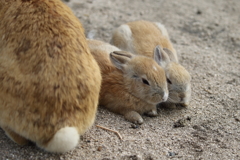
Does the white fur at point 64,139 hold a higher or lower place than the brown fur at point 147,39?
lower

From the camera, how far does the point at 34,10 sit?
4375 mm

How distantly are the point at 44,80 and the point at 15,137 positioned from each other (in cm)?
95

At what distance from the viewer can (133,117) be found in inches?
208

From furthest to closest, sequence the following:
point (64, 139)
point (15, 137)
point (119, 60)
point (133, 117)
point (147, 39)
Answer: point (147, 39)
point (119, 60)
point (133, 117)
point (15, 137)
point (64, 139)

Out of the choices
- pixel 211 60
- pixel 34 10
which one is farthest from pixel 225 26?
pixel 34 10

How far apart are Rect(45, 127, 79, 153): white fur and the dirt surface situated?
349mm

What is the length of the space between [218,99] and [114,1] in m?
4.94

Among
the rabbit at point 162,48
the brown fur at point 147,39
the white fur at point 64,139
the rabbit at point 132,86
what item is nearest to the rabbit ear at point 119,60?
the rabbit at point 132,86

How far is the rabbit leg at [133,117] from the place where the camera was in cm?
527

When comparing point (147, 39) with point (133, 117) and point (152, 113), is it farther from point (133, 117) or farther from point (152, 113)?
point (133, 117)

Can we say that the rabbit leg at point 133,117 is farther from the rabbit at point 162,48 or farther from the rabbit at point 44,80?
the rabbit at point 44,80

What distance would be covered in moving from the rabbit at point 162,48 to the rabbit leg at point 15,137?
2.39 m

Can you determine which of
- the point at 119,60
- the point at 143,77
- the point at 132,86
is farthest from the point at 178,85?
the point at 119,60

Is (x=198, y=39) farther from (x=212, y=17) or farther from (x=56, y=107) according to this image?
(x=56, y=107)
